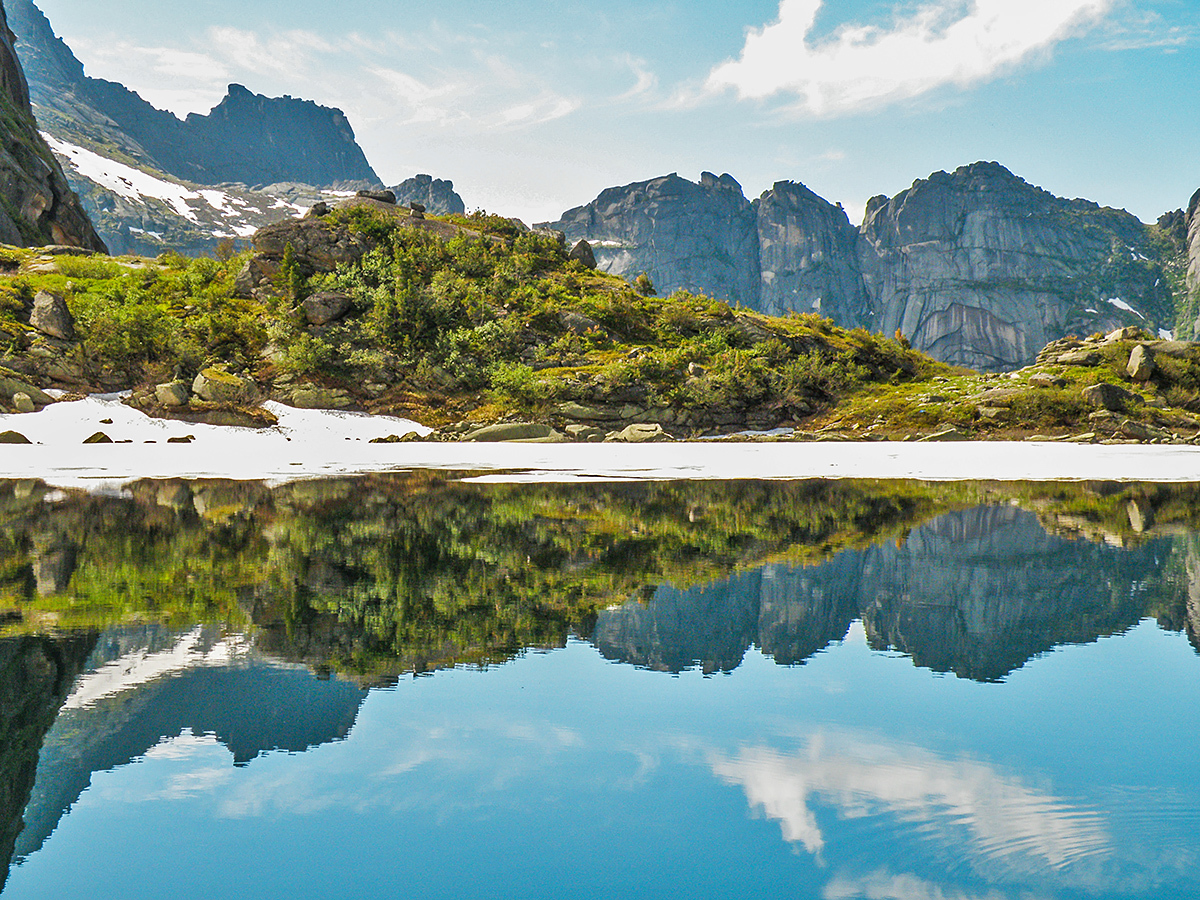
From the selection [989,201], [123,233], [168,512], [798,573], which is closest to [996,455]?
[798,573]

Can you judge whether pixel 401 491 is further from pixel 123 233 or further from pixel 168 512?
pixel 123 233

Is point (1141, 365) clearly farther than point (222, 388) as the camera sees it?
Yes

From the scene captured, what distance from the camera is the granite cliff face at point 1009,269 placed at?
156 m

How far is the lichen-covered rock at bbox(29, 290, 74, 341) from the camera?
36688mm

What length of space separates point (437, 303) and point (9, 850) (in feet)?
137

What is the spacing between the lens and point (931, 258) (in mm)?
167625

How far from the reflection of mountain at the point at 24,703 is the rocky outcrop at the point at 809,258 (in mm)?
181152

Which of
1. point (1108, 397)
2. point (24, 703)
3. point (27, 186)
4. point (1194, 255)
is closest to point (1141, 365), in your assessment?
point (1108, 397)

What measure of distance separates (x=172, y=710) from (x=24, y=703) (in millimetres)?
773

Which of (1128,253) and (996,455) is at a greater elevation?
(1128,253)

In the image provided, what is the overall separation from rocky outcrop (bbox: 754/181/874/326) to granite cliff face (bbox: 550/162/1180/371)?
253mm

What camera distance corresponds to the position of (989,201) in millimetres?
163375

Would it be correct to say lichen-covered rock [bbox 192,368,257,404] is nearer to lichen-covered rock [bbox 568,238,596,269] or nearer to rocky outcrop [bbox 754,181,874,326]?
lichen-covered rock [bbox 568,238,596,269]

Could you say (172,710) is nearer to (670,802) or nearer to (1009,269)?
(670,802)
